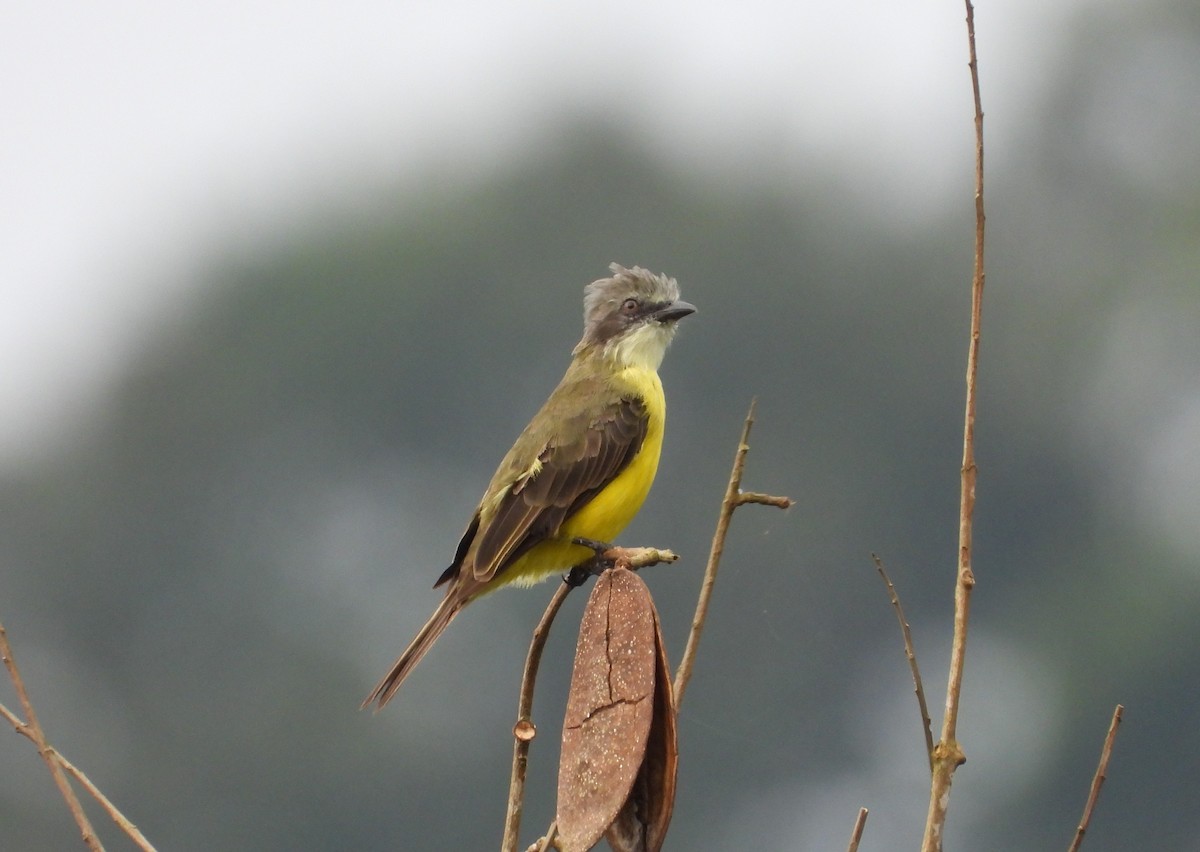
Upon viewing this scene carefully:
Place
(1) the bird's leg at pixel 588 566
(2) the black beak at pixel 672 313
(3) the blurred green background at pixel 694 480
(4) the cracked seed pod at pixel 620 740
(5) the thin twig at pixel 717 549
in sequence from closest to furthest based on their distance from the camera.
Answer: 1. (4) the cracked seed pod at pixel 620 740
2. (5) the thin twig at pixel 717 549
3. (1) the bird's leg at pixel 588 566
4. (2) the black beak at pixel 672 313
5. (3) the blurred green background at pixel 694 480

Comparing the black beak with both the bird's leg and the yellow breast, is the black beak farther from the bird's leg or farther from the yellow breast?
the bird's leg

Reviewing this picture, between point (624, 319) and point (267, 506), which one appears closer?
point (624, 319)

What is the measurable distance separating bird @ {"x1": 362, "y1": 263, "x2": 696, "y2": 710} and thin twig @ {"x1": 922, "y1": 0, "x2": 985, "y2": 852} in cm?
275

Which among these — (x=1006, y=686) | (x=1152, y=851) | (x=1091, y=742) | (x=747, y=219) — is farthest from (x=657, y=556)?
(x=747, y=219)

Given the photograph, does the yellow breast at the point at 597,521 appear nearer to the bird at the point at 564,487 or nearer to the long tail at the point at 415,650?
the bird at the point at 564,487

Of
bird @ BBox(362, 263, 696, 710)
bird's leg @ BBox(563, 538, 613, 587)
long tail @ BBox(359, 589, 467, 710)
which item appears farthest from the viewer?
bird @ BBox(362, 263, 696, 710)

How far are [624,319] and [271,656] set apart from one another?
40970mm

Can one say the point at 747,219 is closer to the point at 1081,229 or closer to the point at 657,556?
the point at 1081,229

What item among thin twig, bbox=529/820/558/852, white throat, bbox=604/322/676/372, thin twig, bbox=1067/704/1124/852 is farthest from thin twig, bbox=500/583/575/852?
white throat, bbox=604/322/676/372

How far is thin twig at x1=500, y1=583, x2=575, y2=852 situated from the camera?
11.1 feet

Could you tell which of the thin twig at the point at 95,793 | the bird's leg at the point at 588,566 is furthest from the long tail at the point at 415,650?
the thin twig at the point at 95,793

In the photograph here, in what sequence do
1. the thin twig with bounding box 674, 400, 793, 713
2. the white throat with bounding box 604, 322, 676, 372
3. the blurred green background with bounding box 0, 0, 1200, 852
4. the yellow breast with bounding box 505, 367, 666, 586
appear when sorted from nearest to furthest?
1. the thin twig with bounding box 674, 400, 793, 713
2. the yellow breast with bounding box 505, 367, 666, 586
3. the white throat with bounding box 604, 322, 676, 372
4. the blurred green background with bounding box 0, 0, 1200, 852

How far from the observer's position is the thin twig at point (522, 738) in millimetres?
3392

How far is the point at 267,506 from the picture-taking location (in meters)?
52.2
